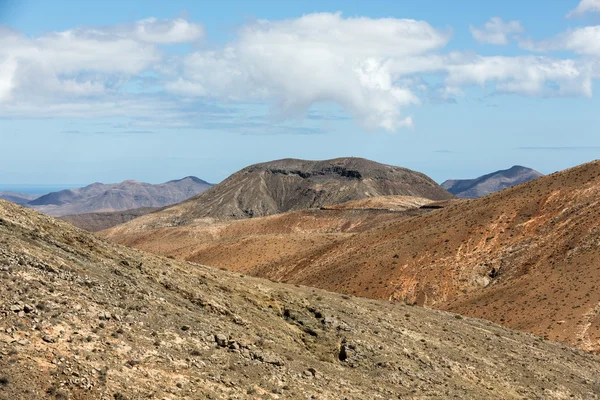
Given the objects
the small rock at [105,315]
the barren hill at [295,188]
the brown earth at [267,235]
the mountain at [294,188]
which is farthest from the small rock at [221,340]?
the barren hill at [295,188]

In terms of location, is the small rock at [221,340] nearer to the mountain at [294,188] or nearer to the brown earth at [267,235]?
the brown earth at [267,235]

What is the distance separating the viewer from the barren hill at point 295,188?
6427 inches

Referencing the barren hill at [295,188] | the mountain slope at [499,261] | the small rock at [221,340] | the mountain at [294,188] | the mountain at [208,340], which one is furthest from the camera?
the barren hill at [295,188]

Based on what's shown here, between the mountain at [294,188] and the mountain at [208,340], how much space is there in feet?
405

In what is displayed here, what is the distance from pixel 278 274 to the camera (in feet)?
218

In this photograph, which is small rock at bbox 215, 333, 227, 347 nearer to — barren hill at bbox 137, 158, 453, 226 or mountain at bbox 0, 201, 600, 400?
mountain at bbox 0, 201, 600, 400

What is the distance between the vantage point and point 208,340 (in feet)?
65.3

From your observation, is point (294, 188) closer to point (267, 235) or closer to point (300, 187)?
point (300, 187)

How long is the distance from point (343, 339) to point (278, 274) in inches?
1618

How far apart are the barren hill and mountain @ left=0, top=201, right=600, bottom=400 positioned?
127612 millimetres

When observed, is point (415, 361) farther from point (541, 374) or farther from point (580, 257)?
point (580, 257)

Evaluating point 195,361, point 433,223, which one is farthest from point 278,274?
point 195,361

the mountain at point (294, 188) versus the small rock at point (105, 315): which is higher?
the mountain at point (294, 188)

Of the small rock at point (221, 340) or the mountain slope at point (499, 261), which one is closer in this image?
the small rock at point (221, 340)
